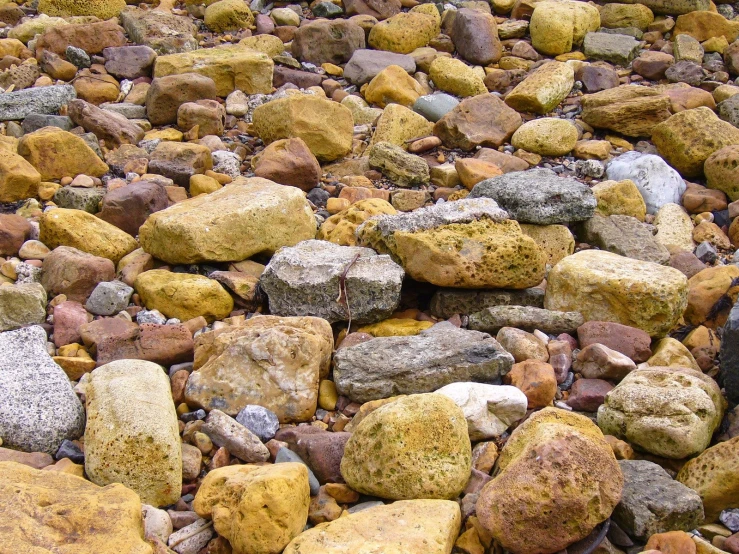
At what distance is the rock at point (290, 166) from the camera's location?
17.8 ft

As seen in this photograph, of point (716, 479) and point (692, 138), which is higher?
point (692, 138)

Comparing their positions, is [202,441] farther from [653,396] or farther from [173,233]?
[653,396]

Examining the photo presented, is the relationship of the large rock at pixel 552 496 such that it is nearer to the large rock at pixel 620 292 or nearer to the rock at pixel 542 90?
the large rock at pixel 620 292

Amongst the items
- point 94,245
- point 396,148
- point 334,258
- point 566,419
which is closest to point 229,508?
point 566,419

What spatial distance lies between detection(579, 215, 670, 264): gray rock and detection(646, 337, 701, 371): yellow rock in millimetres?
1008

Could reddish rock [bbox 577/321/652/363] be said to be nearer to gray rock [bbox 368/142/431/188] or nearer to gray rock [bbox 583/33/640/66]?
gray rock [bbox 368/142/431/188]

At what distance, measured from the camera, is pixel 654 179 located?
5656 millimetres

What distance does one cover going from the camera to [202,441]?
10.5 ft

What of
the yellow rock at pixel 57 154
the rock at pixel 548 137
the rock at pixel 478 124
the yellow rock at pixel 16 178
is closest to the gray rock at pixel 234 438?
the yellow rock at pixel 16 178

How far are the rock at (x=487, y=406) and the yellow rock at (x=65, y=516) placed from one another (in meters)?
1.35

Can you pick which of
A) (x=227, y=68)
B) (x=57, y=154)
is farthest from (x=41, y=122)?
(x=227, y=68)

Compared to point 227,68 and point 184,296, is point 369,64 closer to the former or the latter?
point 227,68

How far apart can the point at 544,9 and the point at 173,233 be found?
A: 5512mm

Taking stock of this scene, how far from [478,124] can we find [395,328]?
291 centimetres
